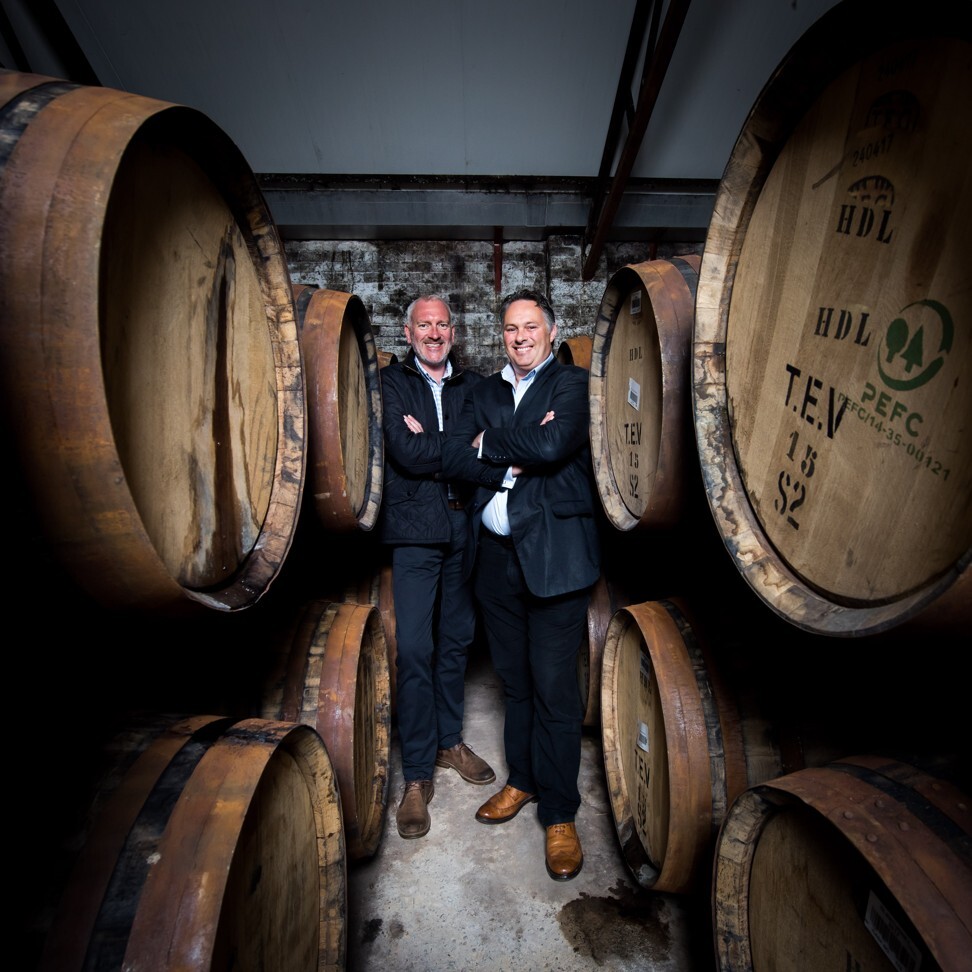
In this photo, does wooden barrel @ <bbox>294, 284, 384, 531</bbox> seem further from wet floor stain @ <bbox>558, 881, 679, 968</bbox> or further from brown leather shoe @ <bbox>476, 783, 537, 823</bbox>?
wet floor stain @ <bbox>558, 881, 679, 968</bbox>

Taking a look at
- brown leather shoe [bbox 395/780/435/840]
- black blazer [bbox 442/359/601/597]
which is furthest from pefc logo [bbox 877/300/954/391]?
brown leather shoe [bbox 395/780/435/840]

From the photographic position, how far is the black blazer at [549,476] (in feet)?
7.40

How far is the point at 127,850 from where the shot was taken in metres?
0.99

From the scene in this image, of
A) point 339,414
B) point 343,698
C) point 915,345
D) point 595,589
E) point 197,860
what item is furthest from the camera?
point 595,589

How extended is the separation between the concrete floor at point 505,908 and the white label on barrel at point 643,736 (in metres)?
0.63

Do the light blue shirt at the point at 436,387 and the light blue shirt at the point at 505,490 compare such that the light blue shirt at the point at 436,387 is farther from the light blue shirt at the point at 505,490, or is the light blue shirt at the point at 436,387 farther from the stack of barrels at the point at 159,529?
the stack of barrels at the point at 159,529

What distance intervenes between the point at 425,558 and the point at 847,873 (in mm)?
1981

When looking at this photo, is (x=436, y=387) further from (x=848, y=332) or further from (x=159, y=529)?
(x=848, y=332)

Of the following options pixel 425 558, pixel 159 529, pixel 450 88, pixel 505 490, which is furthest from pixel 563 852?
pixel 450 88

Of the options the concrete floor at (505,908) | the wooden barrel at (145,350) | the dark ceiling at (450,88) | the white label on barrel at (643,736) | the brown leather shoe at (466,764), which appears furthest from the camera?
the dark ceiling at (450,88)

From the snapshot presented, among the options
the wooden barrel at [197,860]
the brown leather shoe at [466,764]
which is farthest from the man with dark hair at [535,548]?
the wooden barrel at [197,860]

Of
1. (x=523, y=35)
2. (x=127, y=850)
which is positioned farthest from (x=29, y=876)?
(x=523, y=35)

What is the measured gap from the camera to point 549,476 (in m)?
2.37

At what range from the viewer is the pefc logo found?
826 millimetres
